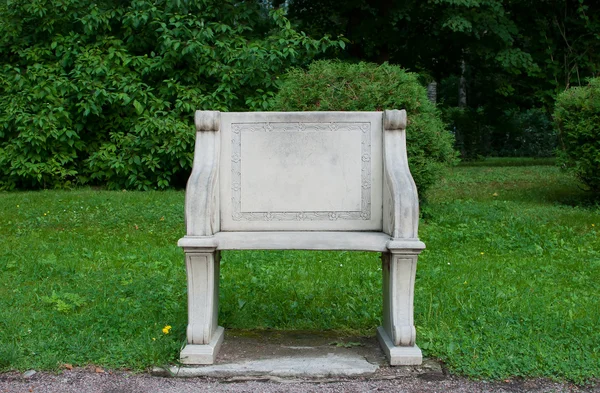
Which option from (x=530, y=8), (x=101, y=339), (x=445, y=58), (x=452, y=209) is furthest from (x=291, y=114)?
(x=445, y=58)

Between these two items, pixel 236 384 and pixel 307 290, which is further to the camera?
pixel 307 290

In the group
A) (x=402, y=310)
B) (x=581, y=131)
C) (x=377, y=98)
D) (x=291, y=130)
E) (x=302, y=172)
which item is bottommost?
(x=402, y=310)

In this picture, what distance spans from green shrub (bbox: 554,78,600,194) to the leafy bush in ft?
12.4

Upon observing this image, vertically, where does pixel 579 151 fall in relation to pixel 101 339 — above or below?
above

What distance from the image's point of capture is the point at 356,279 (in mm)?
5520

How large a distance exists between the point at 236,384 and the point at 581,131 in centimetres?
703

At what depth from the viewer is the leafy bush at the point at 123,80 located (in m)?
10.9

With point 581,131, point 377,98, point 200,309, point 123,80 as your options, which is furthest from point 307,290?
point 123,80

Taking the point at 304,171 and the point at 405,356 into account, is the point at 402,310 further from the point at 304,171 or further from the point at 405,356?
the point at 304,171

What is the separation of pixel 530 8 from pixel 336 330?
15124 millimetres

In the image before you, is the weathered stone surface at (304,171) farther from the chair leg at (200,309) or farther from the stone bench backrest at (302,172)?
the chair leg at (200,309)

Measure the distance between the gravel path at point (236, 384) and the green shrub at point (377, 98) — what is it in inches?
177

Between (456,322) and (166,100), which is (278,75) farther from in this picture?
(456,322)

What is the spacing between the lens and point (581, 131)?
891cm
